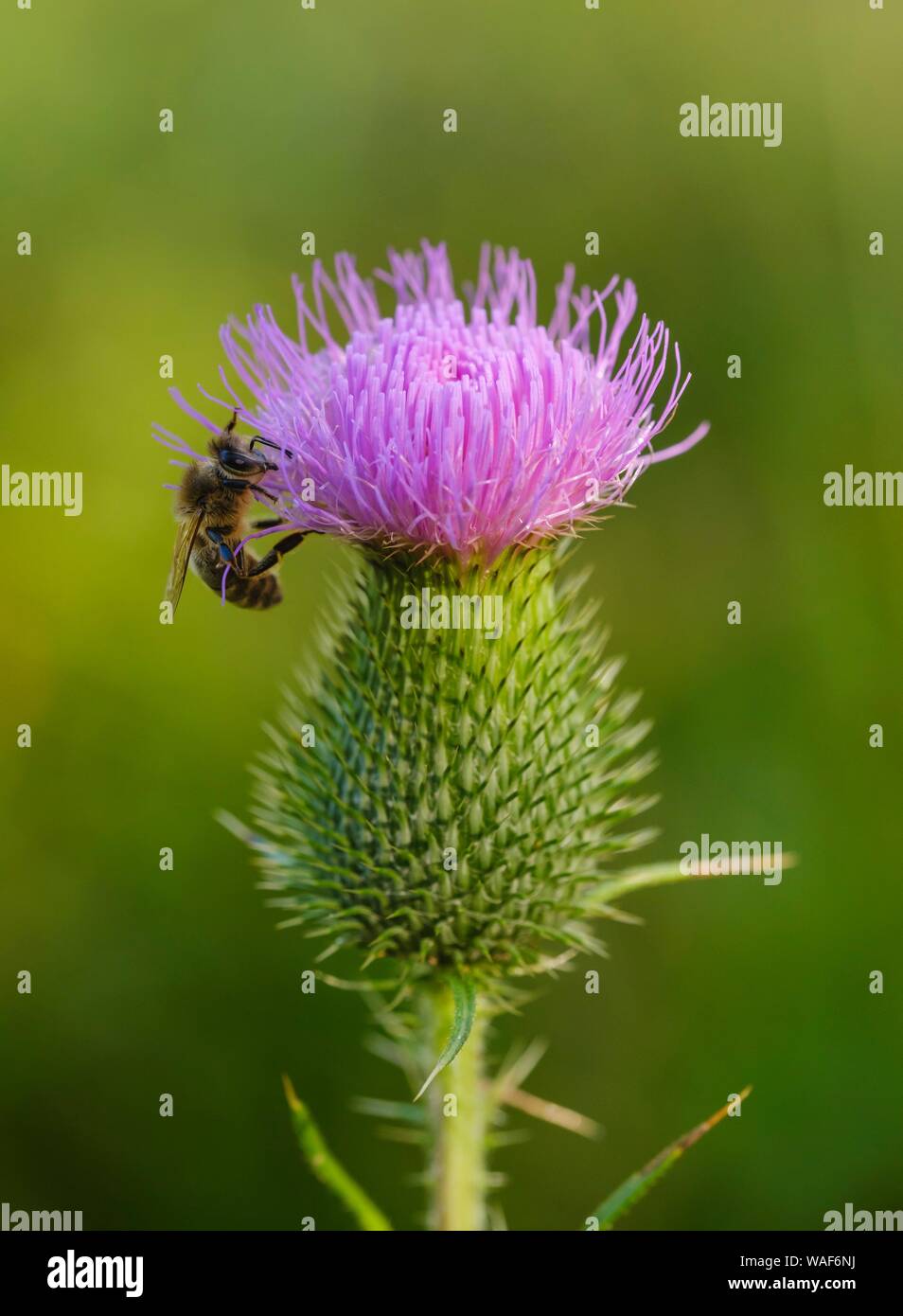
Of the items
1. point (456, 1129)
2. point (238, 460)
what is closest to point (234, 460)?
point (238, 460)

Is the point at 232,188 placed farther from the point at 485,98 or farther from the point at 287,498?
the point at 287,498

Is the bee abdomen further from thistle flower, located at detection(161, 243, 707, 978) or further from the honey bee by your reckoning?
thistle flower, located at detection(161, 243, 707, 978)

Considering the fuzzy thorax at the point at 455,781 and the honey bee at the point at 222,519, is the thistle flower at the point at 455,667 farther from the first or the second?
the honey bee at the point at 222,519

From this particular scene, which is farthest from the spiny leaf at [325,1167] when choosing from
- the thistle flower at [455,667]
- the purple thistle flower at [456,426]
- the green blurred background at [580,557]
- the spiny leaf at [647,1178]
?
the green blurred background at [580,557]

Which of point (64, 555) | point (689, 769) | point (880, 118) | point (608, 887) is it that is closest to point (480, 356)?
point (608, 887)

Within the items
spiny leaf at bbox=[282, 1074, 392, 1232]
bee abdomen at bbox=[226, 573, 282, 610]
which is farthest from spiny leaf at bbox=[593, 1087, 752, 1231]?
bee abdomen at bbox=[226, 573, 282, 610]

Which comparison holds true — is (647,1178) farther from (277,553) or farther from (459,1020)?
(277,553)
